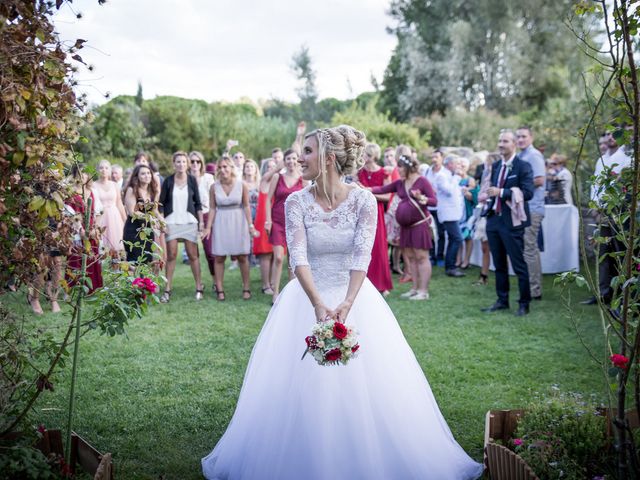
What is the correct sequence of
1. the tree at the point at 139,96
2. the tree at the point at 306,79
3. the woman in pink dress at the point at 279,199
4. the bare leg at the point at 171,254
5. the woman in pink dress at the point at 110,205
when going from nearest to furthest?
the woman in pink dress at the point at 279,199
the bare leg at the point at 171,254
the woman in pink dress at the point at 110,205
the tree at the point at 306,79
the tree at the point at 139,96

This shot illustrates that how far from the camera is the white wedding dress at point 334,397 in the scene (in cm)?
344

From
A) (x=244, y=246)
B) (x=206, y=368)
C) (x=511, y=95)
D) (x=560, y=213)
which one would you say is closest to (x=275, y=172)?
(x=244, y=246)

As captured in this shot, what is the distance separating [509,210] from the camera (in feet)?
25.3

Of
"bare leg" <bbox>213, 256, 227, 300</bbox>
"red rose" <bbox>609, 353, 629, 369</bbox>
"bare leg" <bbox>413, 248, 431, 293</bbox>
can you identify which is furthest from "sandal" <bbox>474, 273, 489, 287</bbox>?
"red rose" <bbox>609, 353, 629, 369</bbox>

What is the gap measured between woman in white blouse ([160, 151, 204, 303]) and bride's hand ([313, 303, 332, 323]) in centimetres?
585

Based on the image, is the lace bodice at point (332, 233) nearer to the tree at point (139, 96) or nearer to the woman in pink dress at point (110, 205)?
the woman in pink dress at point (110, 205)

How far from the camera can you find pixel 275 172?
952cm

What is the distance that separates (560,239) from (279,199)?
5.22 m

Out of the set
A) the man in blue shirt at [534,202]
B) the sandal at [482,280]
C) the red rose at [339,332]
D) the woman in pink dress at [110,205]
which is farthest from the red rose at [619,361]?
the woman in pink dress at [110,205]

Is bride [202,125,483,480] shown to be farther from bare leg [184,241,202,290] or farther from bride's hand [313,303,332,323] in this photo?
bare leg [184,241,202,290]

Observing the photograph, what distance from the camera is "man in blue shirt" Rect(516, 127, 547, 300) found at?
8.77m

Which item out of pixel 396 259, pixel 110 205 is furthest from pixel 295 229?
pixel 396 259

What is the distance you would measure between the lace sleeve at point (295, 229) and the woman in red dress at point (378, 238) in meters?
4.12

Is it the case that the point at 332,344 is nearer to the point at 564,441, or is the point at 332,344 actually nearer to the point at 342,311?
the point at 342,311
